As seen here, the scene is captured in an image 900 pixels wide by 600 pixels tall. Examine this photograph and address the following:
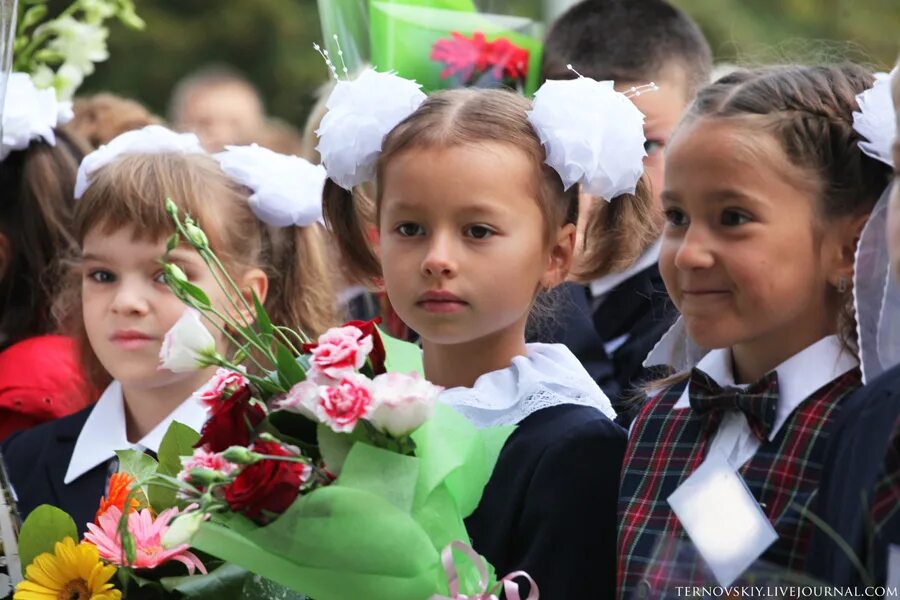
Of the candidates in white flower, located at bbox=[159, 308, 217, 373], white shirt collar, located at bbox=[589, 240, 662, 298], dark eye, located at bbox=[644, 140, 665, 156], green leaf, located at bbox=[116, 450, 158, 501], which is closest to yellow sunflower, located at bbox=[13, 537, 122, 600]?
green leaf, located at bbox=[116, 450, 158, 501]

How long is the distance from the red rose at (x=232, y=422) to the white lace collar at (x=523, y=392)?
577 millimetres

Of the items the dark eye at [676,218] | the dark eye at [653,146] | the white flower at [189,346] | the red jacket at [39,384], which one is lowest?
the red jacket at [39,384]

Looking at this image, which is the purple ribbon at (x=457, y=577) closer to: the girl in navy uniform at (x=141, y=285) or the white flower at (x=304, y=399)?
the white flower at (x=304, y=399)

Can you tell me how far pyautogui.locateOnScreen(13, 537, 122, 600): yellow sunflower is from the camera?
117 inches

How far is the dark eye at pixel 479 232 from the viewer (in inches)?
132

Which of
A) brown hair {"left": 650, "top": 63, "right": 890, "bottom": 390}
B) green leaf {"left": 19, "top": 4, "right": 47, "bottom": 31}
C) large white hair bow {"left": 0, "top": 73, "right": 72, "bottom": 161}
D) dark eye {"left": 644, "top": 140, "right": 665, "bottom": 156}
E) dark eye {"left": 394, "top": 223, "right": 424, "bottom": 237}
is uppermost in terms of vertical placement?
brown hair {"left": 650, "top": 63, "right": 890, "bottom": 390}

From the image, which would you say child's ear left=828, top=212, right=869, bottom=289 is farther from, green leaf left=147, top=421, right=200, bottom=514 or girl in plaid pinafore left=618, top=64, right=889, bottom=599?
green leaf left=147, top=421, right=200, bottom=514

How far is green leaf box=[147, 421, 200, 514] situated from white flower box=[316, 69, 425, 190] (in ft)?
2.38

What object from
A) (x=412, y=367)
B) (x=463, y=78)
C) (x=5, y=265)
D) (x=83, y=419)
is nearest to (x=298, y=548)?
(x=412, y=367)

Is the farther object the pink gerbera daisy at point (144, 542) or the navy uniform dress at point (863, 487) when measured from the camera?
the pink gerbera daisy at point (144, 542)

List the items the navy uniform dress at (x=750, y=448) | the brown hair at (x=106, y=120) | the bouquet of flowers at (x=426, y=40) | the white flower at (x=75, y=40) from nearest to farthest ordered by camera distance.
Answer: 1. the navy uniform dress at (x=750, y=448)
2. the bouquet of flowers at (x=426, y=40)
3. the white flower at (x=75, y=40)
4. the brown hair at (x=106, y=120)

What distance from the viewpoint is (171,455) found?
3.15 m

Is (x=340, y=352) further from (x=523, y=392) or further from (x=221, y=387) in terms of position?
(x=523, y=392)

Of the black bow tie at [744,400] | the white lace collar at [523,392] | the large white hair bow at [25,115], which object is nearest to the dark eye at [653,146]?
the white lace collar at [523,392]
